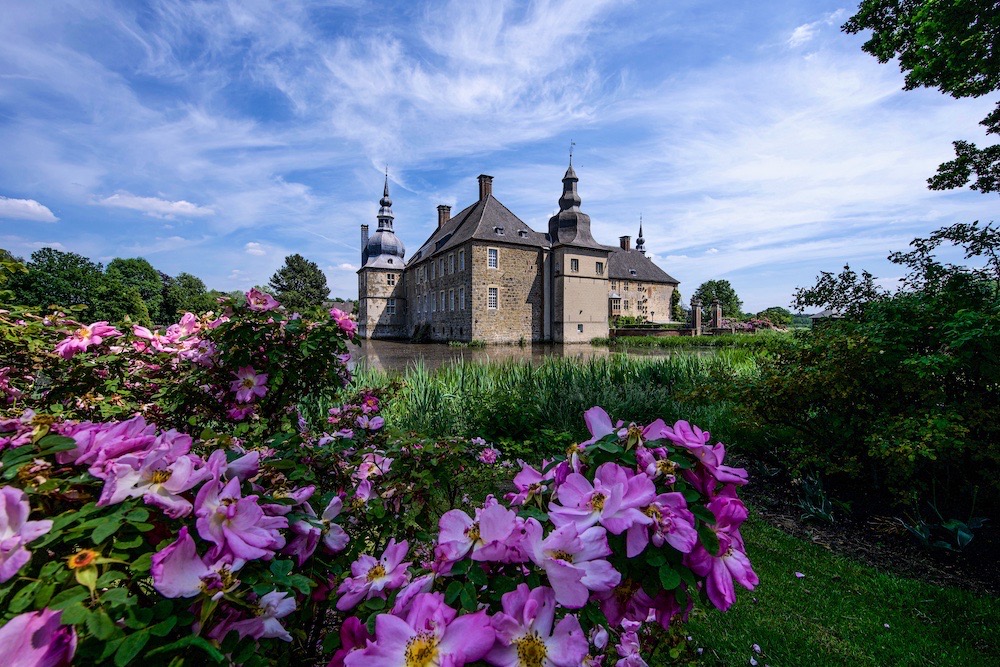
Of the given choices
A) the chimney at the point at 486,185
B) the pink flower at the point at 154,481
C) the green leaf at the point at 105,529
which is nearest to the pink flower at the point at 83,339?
the pink flower at the point at 154,481

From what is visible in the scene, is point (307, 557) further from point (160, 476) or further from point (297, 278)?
point (297, 278)

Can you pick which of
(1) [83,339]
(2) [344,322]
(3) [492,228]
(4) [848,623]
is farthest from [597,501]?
(3) [492,228]

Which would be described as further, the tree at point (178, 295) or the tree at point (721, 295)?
the tree at point (721, 295)

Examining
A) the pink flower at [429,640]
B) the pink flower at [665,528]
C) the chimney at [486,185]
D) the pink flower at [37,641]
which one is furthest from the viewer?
the chimney at [486,185]

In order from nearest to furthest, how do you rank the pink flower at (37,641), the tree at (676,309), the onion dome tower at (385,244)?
the pink flower at (37,641) < the onion dome tower at (385,244) < the tree at (676,309)

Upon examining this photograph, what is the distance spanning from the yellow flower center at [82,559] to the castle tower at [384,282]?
40.5 metres

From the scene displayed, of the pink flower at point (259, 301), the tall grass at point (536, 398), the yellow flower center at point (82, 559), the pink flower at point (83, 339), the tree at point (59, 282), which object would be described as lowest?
the tall grass at point (536, 398)

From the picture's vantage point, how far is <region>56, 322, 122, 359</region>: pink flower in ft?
7.22

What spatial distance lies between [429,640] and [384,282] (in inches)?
1627

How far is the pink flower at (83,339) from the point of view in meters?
2.20

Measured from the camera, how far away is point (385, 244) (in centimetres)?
4088

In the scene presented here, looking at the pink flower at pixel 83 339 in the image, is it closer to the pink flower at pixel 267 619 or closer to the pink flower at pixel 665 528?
the pink flower at pixel 267 619

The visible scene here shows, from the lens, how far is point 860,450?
12.6 feet

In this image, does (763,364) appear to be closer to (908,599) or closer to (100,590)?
(908,599)
